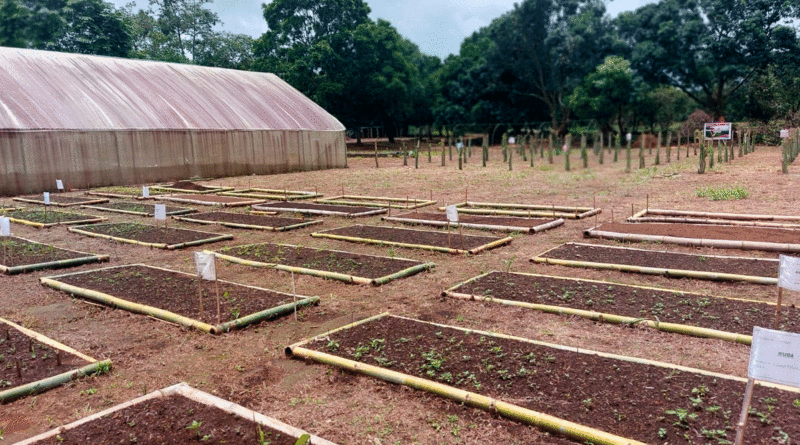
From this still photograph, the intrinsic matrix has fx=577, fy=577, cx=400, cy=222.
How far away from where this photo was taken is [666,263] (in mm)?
7207

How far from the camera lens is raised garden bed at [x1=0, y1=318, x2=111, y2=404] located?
4.05m

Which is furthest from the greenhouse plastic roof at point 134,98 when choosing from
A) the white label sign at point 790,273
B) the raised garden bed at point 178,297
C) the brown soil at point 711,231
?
the white label sign at point 790,273

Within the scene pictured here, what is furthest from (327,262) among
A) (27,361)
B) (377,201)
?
(377,201)

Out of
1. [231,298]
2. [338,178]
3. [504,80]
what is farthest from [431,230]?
Answer: [504,80]

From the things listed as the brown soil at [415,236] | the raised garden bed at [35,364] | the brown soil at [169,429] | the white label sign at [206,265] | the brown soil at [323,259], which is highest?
the white label sign at [206,265]

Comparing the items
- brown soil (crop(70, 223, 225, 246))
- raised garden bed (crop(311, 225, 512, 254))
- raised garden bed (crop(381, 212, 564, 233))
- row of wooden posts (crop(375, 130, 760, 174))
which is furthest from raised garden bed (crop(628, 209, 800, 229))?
row of wooden posts (crop(375, 130, 760, 174))

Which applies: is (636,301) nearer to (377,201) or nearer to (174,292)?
(174,292)

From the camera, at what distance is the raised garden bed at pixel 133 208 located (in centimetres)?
1313

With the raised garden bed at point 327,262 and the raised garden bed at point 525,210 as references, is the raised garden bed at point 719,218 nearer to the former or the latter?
the raised garden bed at point 525,210

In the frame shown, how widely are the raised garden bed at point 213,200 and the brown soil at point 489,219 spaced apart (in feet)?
16.1

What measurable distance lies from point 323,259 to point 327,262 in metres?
0.21

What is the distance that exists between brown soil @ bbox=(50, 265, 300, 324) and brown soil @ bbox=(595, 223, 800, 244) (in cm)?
585

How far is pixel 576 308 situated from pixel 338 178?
1672cm

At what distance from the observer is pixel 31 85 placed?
764 inches
